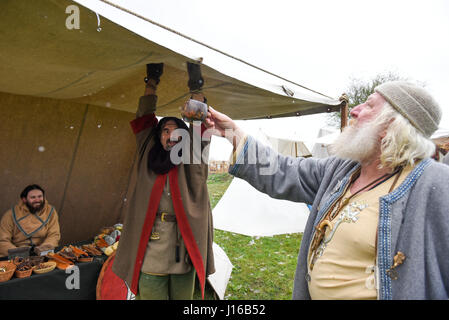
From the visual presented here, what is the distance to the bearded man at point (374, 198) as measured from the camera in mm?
913

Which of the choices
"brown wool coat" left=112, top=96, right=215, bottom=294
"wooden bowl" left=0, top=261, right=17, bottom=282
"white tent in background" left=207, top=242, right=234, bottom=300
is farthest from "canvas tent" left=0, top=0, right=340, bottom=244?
"white tent in background" left=207, top=242, right=234, bottom=300

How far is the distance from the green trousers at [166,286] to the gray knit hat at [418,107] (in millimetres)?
1804

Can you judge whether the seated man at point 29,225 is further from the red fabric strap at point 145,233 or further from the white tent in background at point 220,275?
the white tent in background at point 220,275

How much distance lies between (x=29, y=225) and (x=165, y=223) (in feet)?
7.20

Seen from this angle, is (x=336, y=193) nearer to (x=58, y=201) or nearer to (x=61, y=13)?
(x=61, y=13)

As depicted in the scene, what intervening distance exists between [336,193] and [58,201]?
3949mm

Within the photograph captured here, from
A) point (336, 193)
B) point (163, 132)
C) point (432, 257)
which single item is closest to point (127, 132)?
point (163, 132)

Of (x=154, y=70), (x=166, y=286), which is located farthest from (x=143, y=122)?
(x=166, y=286)

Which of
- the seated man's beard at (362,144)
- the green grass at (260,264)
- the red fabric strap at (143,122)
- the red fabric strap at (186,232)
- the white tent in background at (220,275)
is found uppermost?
the red fabric strap at (143,122)

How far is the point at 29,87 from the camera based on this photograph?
2.55 metres

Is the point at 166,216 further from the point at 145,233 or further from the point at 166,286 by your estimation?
the point at 166,286

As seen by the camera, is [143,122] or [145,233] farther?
[143,122]

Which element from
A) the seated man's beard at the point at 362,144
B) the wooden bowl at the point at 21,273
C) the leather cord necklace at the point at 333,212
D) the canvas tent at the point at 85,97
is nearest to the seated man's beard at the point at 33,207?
the canvas tent at the point at 85,97

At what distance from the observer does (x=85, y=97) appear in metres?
3.23
